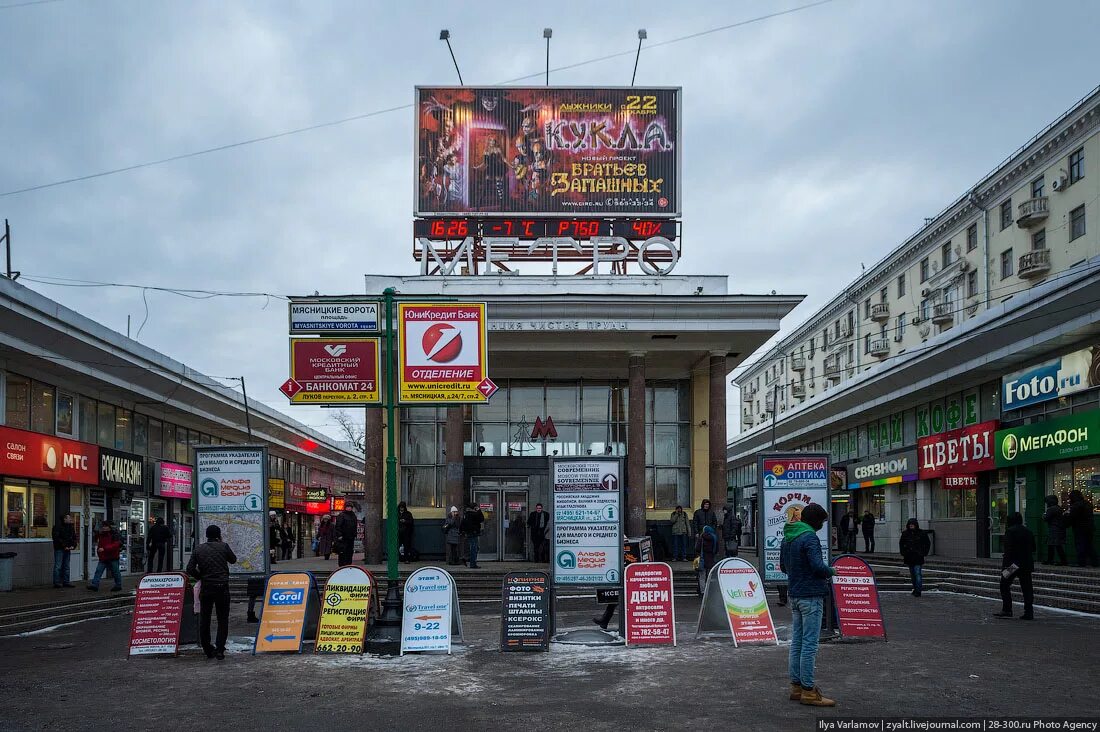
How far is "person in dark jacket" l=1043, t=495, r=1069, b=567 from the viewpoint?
75.2ft

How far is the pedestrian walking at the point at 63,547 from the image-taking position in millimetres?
23203

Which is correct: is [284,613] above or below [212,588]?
below

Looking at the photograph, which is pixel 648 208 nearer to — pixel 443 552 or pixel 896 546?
pixel 443 552

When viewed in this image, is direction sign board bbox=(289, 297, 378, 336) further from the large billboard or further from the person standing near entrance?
the large billboard

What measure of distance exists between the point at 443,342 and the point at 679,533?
13.3 m

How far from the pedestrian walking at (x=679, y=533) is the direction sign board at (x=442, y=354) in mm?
12680

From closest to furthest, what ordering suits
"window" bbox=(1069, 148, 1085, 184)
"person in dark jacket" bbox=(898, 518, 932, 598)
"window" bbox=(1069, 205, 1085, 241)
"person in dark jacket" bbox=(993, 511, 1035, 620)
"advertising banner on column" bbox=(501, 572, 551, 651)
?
"advertising banner on column" bbox=(501, 572, 551, 651) < "person in dark jacket" bbox=(993, 511, 1035, 620) < "person in dark jacket" bbox=(898, 518, 932, 598) < "window" bbox=(1069, 148, 1085, 184) < "window" bbox=(1069, 205, 1085, 241)

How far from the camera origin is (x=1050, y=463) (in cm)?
2588

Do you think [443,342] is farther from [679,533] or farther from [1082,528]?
[1082,528]

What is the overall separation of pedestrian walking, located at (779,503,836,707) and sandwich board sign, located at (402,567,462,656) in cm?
520

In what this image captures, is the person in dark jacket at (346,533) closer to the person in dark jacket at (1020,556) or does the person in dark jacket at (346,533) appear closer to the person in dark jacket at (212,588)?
the person in dark jacket at (212,588)

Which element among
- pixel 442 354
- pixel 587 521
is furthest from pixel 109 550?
pixel 587 521

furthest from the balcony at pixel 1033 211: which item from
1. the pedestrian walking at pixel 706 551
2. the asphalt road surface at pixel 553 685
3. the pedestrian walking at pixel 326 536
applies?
the pedestrian walking at pixel 326 536

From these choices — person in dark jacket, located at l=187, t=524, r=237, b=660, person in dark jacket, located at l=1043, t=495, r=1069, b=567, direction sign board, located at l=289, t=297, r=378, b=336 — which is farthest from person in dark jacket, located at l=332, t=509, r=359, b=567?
person in dark jacket, located at l=1043, t=495, r=1069, b=567
